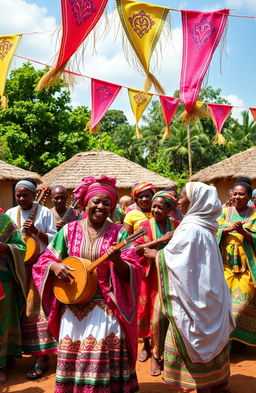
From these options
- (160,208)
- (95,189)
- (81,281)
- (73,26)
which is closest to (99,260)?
(81,281)

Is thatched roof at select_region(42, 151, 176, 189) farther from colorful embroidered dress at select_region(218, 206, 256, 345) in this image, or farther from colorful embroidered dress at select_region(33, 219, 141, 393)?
colorful embroidered dress at select_region(33, 219, 141, 393)

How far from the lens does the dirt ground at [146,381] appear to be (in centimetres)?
452

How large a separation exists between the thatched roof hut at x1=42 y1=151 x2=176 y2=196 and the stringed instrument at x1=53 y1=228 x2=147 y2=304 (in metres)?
16.3

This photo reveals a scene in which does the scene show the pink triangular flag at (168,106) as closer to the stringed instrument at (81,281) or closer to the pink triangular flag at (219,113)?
the pink triangular flag at (219,113)

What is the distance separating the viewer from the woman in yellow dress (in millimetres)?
5480

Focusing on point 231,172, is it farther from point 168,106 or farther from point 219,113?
point 168,106

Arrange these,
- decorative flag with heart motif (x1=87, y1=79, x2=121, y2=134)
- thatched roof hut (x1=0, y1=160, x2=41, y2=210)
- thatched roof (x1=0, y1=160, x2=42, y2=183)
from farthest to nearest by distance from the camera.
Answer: thatched roof hut (x1=0, y1=160, x2=41, y2=210) → thatched roof (x1=0, y1=160, x2=42, y2=183) → decorative flag with heart motif (x1=87, y1=79, x2=121, y2=134)

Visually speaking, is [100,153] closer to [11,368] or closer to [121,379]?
[11,368]

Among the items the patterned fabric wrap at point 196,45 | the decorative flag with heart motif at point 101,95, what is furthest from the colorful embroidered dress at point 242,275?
the decorative flag with heart motif at point 101,95

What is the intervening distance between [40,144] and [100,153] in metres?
6.89

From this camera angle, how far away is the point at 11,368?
5.28 metres

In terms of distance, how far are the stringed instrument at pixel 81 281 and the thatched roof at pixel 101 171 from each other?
1631 cm

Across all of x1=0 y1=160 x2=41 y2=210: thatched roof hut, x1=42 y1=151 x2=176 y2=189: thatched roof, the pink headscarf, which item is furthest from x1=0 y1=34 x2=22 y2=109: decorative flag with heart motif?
x1=42 y1=151 x2=176 y2=189: thatched roof

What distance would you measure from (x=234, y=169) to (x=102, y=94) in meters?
11.9
